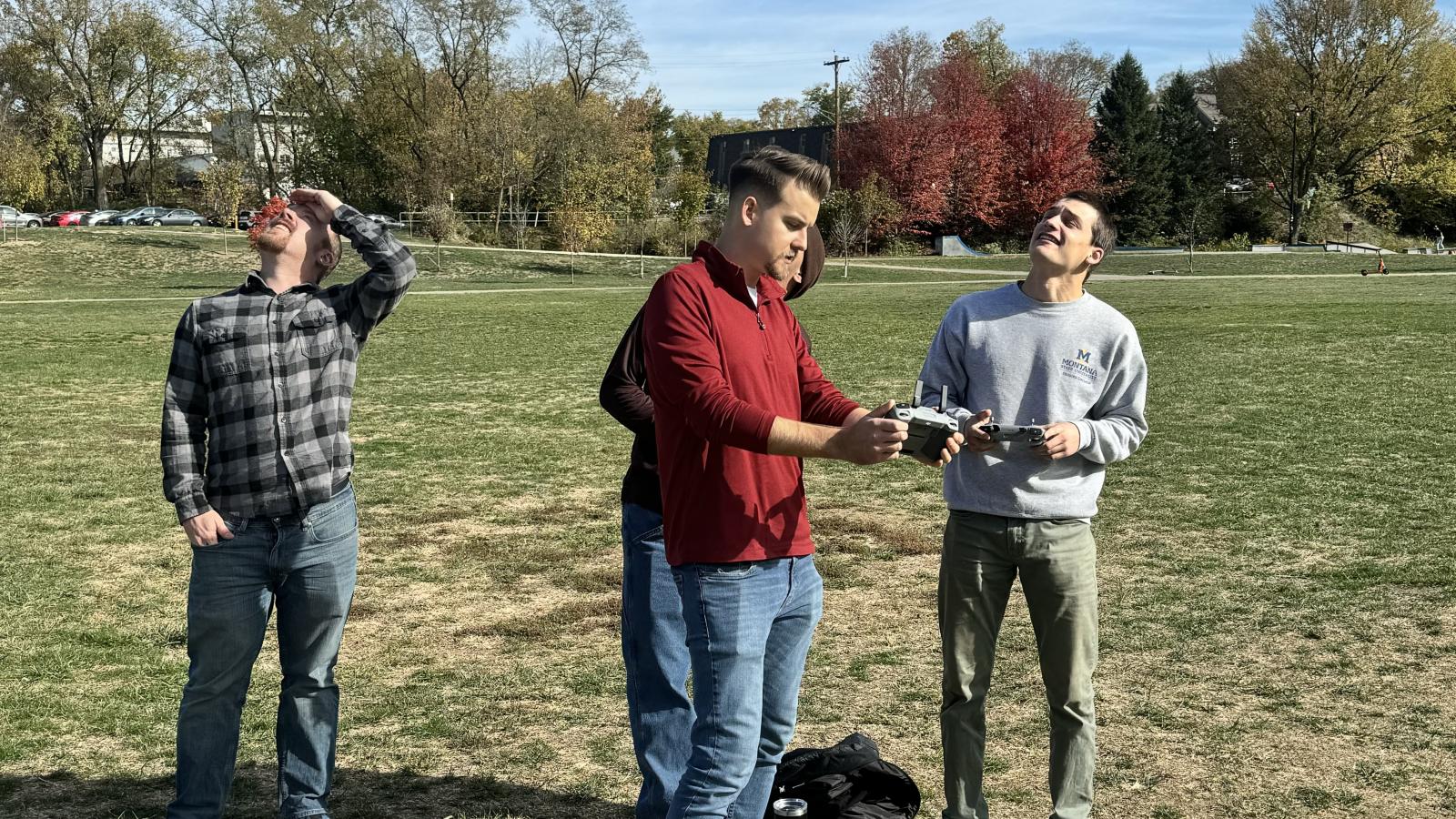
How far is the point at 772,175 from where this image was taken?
10.1 ft

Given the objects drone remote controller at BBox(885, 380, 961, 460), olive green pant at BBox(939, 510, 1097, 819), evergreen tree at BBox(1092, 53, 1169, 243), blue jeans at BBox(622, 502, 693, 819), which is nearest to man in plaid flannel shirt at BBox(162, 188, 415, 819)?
blue jeans at BBox(622, 502, 693, 819)

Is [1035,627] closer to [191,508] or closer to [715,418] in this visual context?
[715,418]

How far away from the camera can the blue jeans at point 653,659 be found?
389 cm

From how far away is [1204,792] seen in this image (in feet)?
14.6

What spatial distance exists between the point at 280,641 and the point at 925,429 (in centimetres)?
208

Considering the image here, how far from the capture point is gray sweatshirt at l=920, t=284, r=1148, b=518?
378 cm

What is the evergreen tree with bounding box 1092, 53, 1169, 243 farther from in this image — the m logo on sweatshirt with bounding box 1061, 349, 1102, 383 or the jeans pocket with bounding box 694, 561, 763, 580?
the jeans pocket with bounding box 694, 561, 763, 580

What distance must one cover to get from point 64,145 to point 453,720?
229ft

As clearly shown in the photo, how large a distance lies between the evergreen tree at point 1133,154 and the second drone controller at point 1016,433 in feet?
222

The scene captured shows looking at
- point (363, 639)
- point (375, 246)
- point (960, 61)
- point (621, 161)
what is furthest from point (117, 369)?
point (960, 61)

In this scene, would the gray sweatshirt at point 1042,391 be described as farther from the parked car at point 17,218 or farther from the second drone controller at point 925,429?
the parked car at point 17,218

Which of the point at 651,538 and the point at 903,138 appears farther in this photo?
the point at 903,138

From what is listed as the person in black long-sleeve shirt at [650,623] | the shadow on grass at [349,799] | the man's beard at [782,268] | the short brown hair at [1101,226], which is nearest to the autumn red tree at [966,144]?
the short brown hair at [1101,226]

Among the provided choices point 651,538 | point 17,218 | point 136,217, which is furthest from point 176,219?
point 651,538
